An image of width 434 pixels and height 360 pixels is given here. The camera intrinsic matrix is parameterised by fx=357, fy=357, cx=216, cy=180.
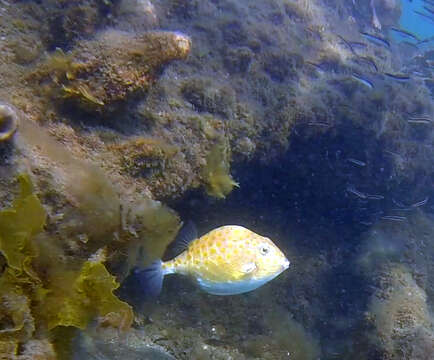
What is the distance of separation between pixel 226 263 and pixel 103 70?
2.04m

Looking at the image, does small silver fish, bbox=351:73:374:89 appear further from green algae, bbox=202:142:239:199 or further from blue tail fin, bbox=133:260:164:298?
blue tail fin, bbox=133:260:164:298

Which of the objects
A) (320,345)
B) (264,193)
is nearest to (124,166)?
(264,193)

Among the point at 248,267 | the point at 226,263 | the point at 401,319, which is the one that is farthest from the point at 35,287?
the point at 401,319

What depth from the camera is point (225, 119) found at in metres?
4.78

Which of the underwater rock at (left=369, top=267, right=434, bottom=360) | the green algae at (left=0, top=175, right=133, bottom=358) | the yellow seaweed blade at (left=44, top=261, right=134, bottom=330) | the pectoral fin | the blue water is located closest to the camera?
the green algae at (left=0, top=175, right=133, bottom=358)

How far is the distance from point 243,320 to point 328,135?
3.56m

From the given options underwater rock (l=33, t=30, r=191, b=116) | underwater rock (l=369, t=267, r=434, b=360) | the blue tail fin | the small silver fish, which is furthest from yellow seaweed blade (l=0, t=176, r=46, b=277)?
the small silver fish

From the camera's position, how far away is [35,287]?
7.09 ft

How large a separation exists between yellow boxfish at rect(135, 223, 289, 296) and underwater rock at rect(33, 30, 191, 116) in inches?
60.8

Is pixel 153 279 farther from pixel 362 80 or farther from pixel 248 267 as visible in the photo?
pixel 362 80

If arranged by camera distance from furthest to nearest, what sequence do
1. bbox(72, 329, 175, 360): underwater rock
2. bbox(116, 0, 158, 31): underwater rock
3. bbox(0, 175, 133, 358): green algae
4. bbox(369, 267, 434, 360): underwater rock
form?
bbox(369, 267, 434, 360): underwater rock
bbox(116, 0, 158, 31): underwater rock
bbox(72, 329, 175, 360): underwater rock
bbox(0, 175, 133, 358): green algae

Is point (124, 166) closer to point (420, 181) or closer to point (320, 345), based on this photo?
point (320, 345)

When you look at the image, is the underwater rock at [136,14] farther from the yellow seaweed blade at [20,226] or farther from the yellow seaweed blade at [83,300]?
the yellow seaweed blade at [83,300]

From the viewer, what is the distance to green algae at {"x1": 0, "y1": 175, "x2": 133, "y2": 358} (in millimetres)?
1999
